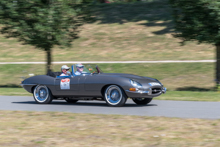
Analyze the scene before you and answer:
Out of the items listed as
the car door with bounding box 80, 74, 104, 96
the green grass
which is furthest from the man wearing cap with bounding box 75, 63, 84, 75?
the green grass

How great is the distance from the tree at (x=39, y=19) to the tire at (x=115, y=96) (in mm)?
8785

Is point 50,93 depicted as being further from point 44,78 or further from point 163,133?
point 163,133

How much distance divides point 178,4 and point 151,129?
1097 cm

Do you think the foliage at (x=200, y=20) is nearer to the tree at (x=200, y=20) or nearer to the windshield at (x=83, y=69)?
the tree at (x=200, y=20)

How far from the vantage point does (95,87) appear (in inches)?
419

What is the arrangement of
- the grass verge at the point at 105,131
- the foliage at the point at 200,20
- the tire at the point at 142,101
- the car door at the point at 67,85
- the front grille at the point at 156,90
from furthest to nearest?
1. the foliage at the point at 200,20
2. the tire at the point at 142,101
3. the car door at the point at 67,85
4. the front grille at the point at 156,90
5. the grass verge at the point at 105,131

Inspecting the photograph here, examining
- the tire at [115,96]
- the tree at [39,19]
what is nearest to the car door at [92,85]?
the tire at [115,96]

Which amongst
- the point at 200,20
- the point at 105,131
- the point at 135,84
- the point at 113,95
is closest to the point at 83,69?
the point at 113,95

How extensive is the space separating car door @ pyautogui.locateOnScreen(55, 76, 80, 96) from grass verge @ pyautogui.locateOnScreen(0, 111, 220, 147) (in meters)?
2.53

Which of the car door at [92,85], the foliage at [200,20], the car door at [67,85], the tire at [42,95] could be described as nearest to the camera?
the car door at [92,85]

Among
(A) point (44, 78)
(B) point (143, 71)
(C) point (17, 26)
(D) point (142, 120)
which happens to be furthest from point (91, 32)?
(D) point (142, 120)

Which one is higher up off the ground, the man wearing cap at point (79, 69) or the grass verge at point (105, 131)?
the man wearing cap at point (79, 69)

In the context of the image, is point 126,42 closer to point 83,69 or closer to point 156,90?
point 83,69

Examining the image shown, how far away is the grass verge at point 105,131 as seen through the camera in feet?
19.0
